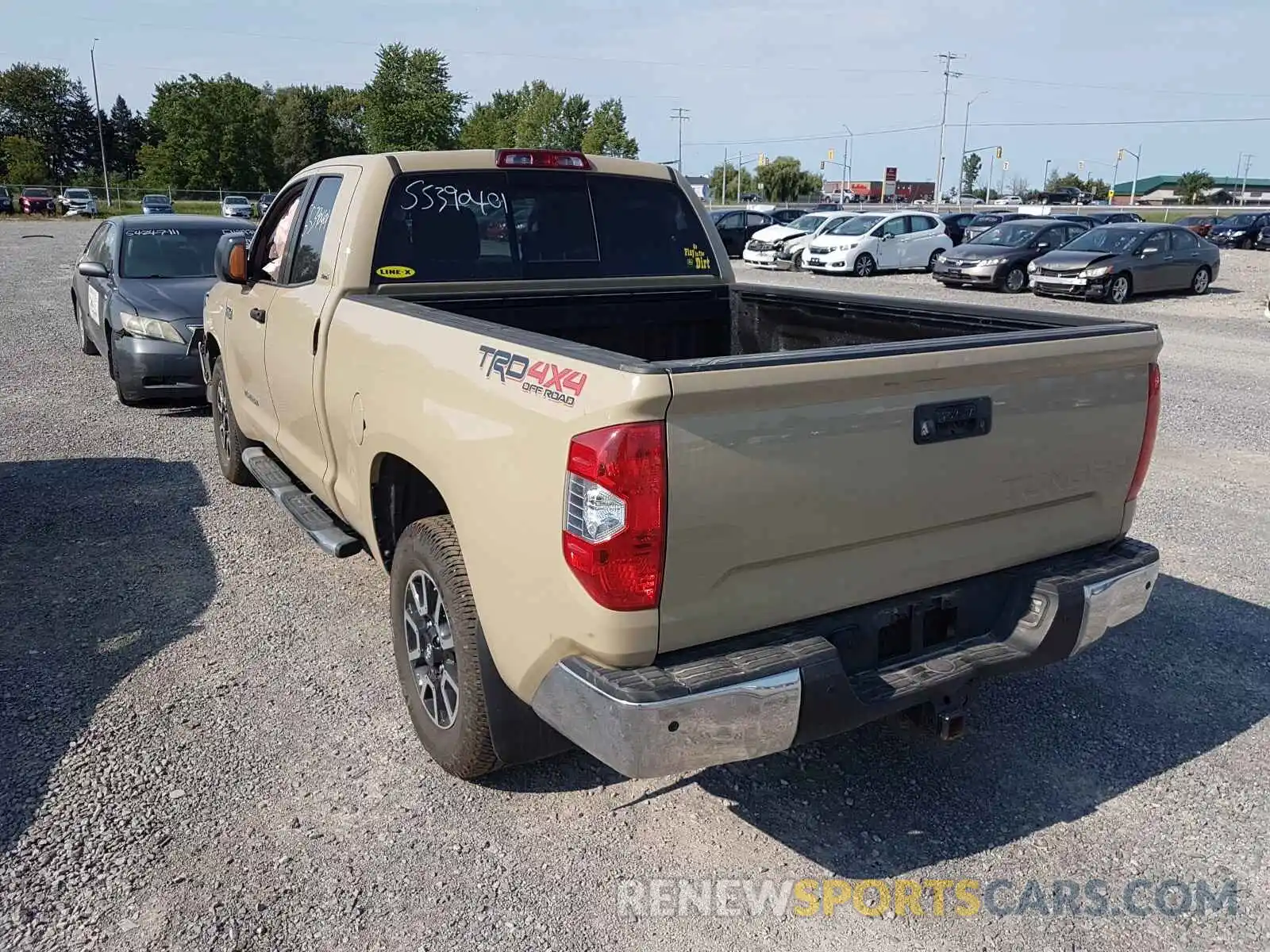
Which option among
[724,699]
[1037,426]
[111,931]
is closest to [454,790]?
[111,931]

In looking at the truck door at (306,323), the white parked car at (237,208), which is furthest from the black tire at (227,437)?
the white parked car at (237,208)

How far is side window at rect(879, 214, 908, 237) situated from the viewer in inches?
1022

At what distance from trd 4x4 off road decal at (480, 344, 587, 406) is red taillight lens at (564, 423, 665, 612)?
0.46ft

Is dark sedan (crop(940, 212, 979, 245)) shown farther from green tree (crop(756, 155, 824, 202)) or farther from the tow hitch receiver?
green tree (crop(756, 155, 824, 202))

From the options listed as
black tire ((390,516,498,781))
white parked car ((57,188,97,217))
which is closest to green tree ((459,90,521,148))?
white parked car ((57,188,97,217))

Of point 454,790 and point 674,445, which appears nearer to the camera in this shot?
point 674,445

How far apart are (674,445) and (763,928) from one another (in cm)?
142

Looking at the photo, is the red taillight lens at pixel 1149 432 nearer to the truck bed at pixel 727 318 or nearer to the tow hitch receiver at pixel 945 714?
the truck bed at pixel 727 318

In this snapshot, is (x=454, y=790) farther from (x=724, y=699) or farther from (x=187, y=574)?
(x=187, y=574)

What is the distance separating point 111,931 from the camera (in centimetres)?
270

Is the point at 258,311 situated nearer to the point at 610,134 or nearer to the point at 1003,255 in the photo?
the point at 1003,255

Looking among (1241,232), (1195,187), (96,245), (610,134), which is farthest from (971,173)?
(96,245)

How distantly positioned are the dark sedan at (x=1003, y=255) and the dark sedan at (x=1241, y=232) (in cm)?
1934

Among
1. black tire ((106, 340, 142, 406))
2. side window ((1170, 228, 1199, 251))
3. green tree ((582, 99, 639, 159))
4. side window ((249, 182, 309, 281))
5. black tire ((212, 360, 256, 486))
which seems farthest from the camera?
green tree ((582, 99, 639, 159))
